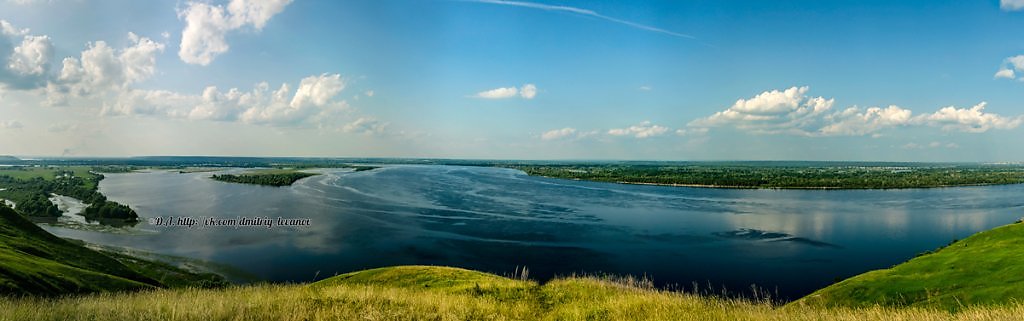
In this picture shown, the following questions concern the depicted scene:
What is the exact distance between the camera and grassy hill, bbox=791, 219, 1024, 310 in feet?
65.4

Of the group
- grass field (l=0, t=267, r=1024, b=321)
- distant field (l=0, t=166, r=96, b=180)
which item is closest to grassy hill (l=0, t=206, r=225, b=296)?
grass field (l=0, t=267, r=1024, b=321)

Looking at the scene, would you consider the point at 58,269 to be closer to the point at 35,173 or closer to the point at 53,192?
the point at 53,192

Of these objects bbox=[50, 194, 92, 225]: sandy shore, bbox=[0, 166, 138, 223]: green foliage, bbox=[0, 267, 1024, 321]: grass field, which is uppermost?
bbox=[0, 267, 1024, 321]: grass field

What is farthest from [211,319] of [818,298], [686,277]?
[686,277]

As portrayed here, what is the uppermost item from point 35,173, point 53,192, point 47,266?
point 47,266

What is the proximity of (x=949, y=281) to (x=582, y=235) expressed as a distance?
33.4 metres

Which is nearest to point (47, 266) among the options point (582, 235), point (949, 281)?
point (949, 281)

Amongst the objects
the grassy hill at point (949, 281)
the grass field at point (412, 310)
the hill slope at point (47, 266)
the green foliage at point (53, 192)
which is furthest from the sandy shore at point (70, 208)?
the grassy hill at point (949, 281)

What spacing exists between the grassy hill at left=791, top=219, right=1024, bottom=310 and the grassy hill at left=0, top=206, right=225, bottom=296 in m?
31.0

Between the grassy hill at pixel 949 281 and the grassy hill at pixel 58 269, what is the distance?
1219 inches

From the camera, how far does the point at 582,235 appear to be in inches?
2116

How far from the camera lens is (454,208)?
74.7 m

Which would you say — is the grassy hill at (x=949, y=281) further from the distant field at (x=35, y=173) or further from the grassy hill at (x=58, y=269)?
the distant field at (x=35, y=173)

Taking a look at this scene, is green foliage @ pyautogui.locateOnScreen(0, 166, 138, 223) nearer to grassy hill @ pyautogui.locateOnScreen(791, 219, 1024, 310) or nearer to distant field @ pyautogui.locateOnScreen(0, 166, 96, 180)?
distant field @ pyautogui.locateOnScreen(0, 166, 96, 180)
